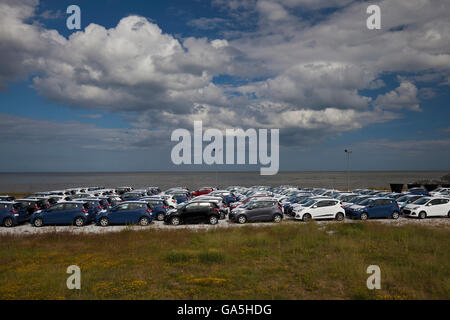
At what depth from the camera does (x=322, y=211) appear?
21.5 meters

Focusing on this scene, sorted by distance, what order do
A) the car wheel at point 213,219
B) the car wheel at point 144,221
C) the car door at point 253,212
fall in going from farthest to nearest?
1. the car door at point 253,212
2. the car wheel at point 213,219
3. the car wheel at point 144,221

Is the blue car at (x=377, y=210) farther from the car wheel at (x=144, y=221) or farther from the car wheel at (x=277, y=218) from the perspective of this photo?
the car wheel at (x=144, y=221)

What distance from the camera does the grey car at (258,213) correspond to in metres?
21.1

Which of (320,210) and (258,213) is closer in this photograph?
(258,213)

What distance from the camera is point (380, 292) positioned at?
8.31 m

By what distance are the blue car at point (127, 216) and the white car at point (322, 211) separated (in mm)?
10591

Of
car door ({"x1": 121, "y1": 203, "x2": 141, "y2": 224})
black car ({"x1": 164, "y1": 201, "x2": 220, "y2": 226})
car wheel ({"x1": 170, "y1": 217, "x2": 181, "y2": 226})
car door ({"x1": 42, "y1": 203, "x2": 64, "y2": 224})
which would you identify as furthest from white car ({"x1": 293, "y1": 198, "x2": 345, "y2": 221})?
car door ({"x1": 42, "y1": 203, "x2": 64, "y2": 224})

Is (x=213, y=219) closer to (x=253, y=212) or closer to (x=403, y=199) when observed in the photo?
(x=253, y=212)

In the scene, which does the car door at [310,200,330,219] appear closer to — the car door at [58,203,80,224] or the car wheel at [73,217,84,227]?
the car wheel at [73,217,84,227]

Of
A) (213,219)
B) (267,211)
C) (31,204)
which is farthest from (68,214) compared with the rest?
(267,211)

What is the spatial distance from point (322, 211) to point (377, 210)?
4050 mm

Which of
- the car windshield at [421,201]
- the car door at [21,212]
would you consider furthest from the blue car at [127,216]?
the car windshield at [421,201]
